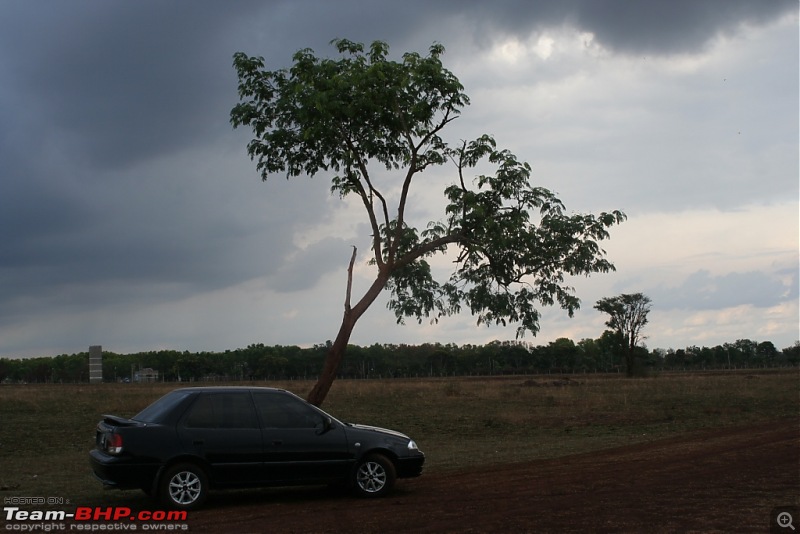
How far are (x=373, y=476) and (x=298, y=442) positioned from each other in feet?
4.29

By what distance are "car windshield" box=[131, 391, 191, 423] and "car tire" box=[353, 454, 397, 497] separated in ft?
9.25

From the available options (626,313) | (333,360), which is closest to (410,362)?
(626,313)

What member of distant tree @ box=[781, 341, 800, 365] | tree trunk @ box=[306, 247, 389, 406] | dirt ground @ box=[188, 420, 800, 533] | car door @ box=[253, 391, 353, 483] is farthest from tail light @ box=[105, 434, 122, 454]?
distant tree @ box=[781, 341, 800, 365]

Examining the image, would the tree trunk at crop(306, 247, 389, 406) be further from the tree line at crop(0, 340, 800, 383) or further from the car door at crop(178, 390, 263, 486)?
the tree line at crop(0, 340, 800, 383)

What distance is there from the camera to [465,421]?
30172mm

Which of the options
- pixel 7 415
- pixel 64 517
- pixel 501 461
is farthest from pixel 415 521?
pixel 7 415

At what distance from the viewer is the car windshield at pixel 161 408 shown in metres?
11.5

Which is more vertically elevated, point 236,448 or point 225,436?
point 225,436

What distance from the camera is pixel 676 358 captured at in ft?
446

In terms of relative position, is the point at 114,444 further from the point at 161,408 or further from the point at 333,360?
the point at 333,360

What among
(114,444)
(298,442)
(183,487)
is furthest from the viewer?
(298,442)

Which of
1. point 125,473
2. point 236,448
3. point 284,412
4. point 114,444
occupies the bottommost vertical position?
point 125,473

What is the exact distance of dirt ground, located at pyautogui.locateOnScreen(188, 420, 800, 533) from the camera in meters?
9.91

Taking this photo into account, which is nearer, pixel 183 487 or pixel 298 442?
pixel 183 487
